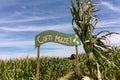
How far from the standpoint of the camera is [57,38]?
53.2ft

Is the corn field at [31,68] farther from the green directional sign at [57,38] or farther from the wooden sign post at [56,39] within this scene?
the green directional sign at [57,38]

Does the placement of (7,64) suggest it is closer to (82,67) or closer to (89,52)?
(82,67)

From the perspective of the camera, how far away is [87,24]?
12.2m

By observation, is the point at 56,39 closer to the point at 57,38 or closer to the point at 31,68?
the point at 57,38

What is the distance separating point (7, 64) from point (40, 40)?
426cm

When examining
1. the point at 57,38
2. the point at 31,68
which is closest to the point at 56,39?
the point at 57,38

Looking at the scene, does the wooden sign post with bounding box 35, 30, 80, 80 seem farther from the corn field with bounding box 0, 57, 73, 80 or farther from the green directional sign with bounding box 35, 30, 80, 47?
the corn field with bounding box 0, 57, 73, 80

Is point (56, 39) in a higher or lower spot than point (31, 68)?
higher

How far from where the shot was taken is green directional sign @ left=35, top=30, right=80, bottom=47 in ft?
53.2

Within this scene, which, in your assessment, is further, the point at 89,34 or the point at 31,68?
the point at 31,68

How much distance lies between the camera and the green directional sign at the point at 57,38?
1620 cm

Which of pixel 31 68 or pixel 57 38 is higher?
pixel 57 38

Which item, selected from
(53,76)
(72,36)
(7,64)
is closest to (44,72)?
(53,76)

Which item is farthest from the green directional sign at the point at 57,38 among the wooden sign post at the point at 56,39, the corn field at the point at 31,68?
the corn field at the point at 31,68
